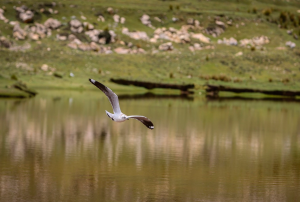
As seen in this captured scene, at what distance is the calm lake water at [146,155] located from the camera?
14773 millimetres

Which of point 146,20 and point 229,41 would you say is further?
point 146,20

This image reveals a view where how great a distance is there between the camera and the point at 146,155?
2058cm

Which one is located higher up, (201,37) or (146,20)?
(146,20)

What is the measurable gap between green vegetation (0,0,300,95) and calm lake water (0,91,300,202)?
1364 cm

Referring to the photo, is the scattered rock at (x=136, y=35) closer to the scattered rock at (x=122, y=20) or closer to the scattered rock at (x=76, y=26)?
the scattered rock at (x=122, y=20)

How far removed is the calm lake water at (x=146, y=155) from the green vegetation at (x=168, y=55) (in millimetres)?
13638

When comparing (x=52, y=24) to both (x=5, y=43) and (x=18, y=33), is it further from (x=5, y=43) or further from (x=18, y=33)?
(x=5, y=43)

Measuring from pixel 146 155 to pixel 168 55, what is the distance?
49425 millimetres

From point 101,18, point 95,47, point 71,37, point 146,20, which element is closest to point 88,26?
point 71,37

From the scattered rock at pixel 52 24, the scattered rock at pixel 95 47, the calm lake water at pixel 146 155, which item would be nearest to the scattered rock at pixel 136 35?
the scattered rock at pixel 95 47

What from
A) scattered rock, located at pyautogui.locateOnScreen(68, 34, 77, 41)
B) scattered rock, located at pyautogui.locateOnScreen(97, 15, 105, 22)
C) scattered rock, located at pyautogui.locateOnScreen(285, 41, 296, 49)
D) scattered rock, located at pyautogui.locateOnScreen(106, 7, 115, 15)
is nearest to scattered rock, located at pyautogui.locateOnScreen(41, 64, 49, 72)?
scattered rock, located at pyautogui.locateOnScreen(68, 34, 77, 41)

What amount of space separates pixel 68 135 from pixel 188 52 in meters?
48.4

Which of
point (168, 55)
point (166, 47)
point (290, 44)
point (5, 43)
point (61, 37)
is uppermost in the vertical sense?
point (5, 43)

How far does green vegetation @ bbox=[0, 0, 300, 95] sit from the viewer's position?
57.6 m
